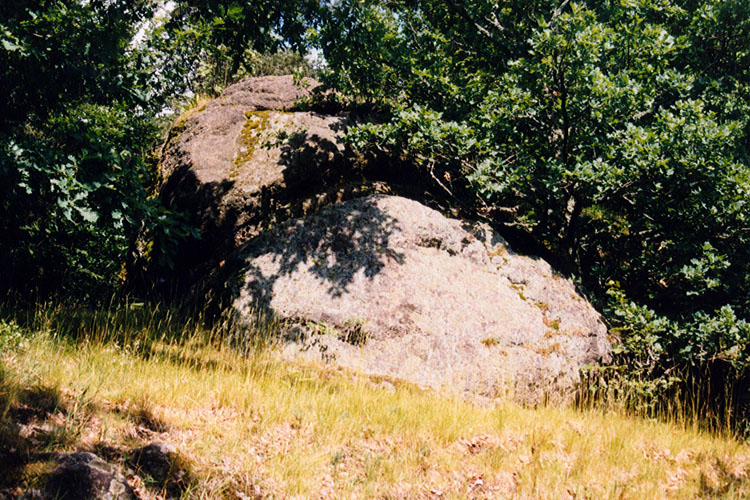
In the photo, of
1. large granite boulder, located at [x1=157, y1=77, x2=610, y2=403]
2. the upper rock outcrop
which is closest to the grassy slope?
large granite boulder, located at [x1=157, y1=77, x2=610, y2=403]

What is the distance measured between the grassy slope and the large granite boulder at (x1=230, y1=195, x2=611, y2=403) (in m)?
0.61

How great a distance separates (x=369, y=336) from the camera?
6.32 metres

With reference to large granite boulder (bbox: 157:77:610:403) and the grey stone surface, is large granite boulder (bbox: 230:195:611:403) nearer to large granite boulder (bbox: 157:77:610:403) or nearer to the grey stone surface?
large granite boulder (bbox: 157:77:610:403)

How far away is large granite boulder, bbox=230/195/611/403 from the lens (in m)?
6.24

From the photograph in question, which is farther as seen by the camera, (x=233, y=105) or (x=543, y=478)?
(x=233, y=105)

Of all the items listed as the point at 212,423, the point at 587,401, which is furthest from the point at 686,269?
the point at 212,423

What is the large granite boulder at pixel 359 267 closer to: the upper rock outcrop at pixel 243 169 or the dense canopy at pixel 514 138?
the upper rock outcrop at pixel 243 169

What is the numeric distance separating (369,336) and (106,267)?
18.6 ft

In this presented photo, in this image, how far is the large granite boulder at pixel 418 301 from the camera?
6.24 meters

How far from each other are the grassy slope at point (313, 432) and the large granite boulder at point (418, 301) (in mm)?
610

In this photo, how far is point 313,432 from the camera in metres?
4.34

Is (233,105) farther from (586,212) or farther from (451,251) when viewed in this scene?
(586,212)

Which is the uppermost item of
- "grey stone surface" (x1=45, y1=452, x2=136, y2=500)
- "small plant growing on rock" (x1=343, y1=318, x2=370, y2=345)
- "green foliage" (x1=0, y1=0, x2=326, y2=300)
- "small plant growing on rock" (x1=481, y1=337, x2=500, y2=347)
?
"green foliage" (x1=0, y1=0, x2=326, y2=300)

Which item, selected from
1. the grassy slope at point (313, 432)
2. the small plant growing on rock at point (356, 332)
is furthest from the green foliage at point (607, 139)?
the small plant growing on rock at point (356, 332)
